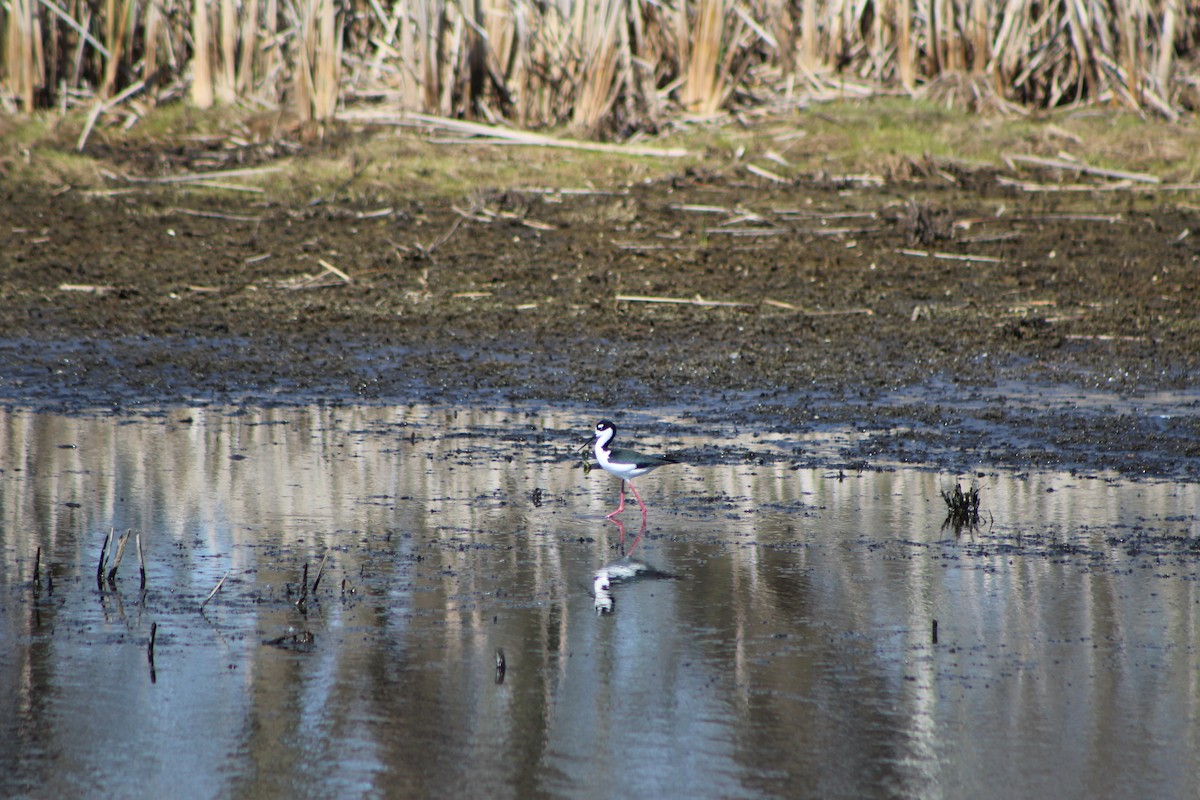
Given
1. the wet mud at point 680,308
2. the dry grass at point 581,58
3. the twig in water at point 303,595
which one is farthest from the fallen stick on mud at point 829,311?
the twig in water at point 303,595

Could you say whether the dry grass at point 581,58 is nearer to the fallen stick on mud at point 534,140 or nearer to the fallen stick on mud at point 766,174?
the fallen stick on mud at point 534,140

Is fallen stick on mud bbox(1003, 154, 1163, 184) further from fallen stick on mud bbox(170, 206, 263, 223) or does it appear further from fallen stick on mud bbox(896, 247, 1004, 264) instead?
fallen stick on mud bbox(170, 206, 263, 223)

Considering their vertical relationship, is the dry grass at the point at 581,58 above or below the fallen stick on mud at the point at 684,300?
above

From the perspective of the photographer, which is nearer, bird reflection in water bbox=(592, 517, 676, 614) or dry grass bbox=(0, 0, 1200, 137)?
bird reflection in water bbox=(592, 517, 676, 614)

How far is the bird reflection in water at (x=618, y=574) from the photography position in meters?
→ 5.50

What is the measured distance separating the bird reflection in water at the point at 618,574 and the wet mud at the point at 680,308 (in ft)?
5.66

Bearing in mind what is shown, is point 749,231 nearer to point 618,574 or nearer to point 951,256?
point 951,256

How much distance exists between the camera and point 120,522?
6.39 meters

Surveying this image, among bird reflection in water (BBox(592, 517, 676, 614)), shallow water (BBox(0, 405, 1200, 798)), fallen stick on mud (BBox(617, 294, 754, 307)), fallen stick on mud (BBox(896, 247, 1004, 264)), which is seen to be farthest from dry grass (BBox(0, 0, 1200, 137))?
bird reflection in water (BBox(592, 517, 676, 614))

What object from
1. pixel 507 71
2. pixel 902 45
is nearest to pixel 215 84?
pixel 507 71

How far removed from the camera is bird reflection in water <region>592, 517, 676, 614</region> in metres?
5.50

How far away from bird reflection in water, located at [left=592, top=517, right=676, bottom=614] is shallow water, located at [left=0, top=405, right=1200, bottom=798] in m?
0.02

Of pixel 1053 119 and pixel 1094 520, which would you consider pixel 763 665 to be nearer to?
pixel 1094 520

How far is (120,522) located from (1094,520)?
155 inches
